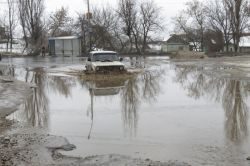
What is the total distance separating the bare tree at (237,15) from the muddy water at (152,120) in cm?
5673

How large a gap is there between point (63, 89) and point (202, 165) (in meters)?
13.7

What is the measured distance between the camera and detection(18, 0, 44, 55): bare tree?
78.8 m

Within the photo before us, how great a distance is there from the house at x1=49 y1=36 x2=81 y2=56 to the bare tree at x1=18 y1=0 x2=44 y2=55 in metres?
8.87

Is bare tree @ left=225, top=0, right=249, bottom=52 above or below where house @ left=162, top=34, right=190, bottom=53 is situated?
above

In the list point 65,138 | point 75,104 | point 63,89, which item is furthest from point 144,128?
point 63,89

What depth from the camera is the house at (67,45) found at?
68.8m

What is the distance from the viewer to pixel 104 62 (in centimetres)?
2747

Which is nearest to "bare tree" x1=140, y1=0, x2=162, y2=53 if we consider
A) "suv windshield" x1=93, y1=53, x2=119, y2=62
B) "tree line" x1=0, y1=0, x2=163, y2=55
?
"tree line" x1=0, y1=0, x2=163, y2=55

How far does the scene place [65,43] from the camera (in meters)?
69.2

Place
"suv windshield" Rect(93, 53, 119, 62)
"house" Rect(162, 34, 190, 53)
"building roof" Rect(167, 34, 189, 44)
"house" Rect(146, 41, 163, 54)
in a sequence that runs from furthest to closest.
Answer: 1. "building roof" Rect(167, 34, 189, 44)
2. "house" Rect(162, 34, 190, 53)
3. "house" Rect(146, 41, 163, 54)
4. "suv windshield" Rect(93, 53, 119, 62)

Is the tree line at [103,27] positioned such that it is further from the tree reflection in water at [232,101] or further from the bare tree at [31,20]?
the tree reflection in water at [232,101]

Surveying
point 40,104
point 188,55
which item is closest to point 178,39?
point 188,55

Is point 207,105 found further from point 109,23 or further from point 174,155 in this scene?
point 109,23

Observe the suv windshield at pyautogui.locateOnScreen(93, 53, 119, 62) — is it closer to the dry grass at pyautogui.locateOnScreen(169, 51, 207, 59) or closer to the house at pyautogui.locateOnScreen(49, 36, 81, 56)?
the dry grass at pyautogui.locateOnScreen(169, 51, 207, 59)
